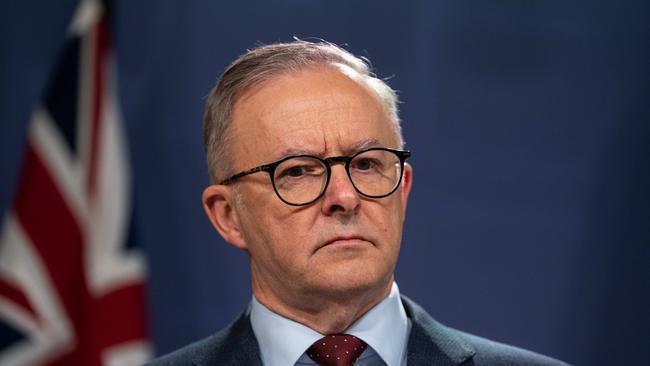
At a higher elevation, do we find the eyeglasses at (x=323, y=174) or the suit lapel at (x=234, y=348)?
the eyeglasses at (x=323, y=174)

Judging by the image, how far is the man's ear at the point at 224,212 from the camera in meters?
1.71

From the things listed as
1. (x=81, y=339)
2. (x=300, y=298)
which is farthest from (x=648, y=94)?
(x=81, y=339)

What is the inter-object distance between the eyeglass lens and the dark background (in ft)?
4.35

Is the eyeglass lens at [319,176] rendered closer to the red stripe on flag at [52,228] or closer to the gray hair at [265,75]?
the gray hair at [265,75]

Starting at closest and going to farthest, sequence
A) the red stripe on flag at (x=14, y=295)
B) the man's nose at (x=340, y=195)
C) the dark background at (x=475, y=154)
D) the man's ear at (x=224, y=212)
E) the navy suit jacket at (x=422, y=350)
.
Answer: the man's nose at (x=340, y=195) → the navy suit jacket at (x=422, y=350) → the man's ear at (x=224, y=212) → the red stripe on flag at (x=14, y=295) → the dark background at (x=475, y=154)

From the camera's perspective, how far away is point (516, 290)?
2891mm

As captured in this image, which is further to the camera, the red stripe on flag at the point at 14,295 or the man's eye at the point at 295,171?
the red stripe on flag at the point at 14,295

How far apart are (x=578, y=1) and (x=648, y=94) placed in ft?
1.26

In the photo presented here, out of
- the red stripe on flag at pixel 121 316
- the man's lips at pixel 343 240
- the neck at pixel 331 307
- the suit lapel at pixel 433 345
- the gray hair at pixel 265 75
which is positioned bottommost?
the red stripe on flag at pixel 121 316

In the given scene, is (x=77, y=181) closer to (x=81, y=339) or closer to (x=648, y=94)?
(x=81, y=339)

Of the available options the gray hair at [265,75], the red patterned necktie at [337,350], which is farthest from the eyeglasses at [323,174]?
the red patterned necktie at [337,350]

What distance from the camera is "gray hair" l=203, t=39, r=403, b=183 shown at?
1.66m

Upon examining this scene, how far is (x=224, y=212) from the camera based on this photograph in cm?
174

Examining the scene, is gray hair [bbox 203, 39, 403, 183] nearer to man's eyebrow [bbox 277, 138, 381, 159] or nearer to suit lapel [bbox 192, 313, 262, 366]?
man's eyebrow [bbox 277, 138, 381, 159]
